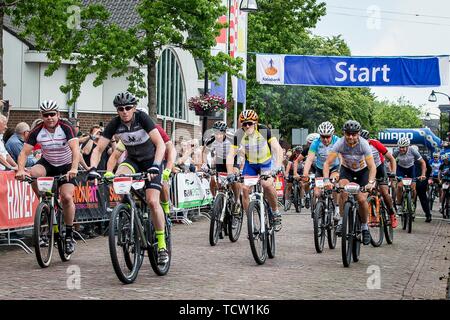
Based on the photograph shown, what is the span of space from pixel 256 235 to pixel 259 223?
0.59ft

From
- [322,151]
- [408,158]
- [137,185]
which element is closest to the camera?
[137,185]

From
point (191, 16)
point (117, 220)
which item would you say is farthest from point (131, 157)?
point (191, 16)

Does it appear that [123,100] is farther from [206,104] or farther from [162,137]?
[206,104]

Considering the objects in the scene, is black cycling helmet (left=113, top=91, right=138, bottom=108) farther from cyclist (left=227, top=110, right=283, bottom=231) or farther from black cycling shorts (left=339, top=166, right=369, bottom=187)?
black cycling shorts (left=339, top=166, right=369, bottom=187)

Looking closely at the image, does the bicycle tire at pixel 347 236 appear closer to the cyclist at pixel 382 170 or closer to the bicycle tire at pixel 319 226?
the bicycle tire at pixel 319 226

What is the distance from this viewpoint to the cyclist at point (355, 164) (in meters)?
12.3

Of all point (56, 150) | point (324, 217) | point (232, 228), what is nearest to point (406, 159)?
point (232, 228)

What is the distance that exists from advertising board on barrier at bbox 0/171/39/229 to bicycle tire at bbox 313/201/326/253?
4363 millimetres

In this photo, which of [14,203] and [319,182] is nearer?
[14,203]

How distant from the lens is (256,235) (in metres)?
11.7

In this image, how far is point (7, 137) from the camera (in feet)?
51.1

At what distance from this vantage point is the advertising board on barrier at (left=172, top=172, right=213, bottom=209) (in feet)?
64.7

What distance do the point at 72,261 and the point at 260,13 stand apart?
39.0 meters
